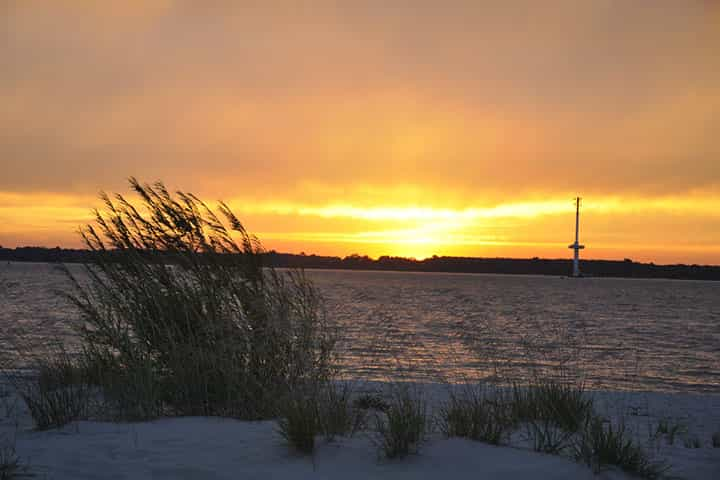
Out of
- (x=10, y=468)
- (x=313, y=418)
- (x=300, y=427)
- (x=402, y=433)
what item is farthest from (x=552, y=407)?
(x=10, y=468)

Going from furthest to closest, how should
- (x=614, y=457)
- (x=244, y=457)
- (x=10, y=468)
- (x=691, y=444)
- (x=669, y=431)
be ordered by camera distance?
(x=669, y=431), (x=691, y=444), (x=244, y=457), (x=614, y=457), (x=10, y=468)

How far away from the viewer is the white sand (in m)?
4.75

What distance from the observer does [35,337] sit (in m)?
19.7

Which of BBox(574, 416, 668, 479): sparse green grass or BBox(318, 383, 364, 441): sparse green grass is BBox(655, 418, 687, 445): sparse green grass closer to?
BBox(574, 416, 668, 479): sparse green grass

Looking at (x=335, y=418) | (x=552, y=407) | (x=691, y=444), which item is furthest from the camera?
(x=691, y=444)

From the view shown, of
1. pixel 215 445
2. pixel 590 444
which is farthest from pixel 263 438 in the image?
pixel 590 444

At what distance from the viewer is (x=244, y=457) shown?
203 inches

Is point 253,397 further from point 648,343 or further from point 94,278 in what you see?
point 648,343

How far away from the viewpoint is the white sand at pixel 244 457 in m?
4.75

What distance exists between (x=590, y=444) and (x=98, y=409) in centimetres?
556

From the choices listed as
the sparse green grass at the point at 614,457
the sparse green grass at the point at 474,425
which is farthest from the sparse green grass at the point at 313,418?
the sparse green grass at the point at 614,457

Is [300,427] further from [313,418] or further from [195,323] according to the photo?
[195,323]

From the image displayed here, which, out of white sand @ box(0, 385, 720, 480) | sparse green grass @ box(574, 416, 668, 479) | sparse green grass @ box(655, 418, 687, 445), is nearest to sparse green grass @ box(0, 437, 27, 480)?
white sand @ box(0, 385, 720, 480)

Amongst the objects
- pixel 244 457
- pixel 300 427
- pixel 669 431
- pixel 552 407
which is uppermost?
pixel 300 427
